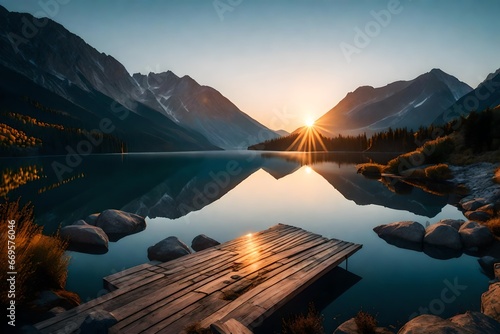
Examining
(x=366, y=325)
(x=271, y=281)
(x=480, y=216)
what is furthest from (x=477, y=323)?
(x=480, y=216)

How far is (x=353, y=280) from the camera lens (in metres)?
10.6

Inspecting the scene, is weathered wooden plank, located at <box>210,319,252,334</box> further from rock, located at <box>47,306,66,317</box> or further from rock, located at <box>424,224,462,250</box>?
rock, located at <box>424,224,462,250</box>

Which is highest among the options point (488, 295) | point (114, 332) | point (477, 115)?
point (477, 115)

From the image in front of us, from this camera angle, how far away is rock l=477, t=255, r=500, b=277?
10.9 m

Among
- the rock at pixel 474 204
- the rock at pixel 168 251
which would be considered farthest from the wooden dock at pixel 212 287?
the rock at pixel 474 204

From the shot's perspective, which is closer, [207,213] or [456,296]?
[456,296]

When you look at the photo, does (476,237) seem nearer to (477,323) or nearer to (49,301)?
(477,323)

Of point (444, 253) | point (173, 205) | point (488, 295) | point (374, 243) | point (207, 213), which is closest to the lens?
point (488, 295)

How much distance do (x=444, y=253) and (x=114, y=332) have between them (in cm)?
1433

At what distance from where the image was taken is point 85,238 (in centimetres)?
1441

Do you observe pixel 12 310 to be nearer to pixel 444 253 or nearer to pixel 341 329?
pixel 341 329

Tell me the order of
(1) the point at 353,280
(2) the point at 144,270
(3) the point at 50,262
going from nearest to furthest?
1. (3) the point at 50,262
2. (2) the point at 144,270
3. (1) the point at 353,280

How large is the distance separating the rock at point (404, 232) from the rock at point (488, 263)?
2935 millimetres

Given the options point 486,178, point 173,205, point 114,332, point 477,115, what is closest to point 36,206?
point 173,205
